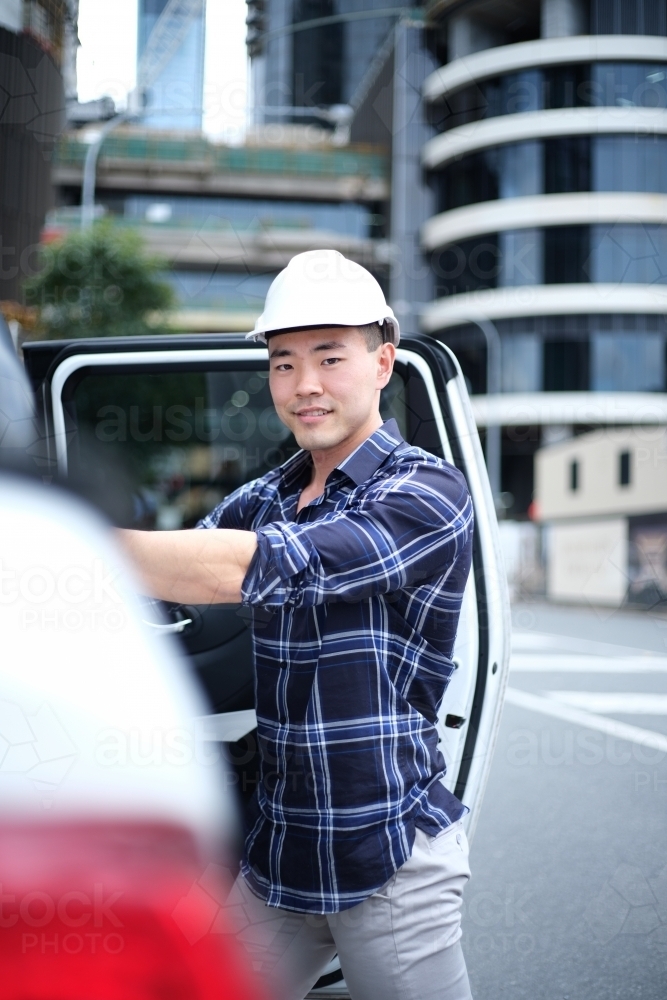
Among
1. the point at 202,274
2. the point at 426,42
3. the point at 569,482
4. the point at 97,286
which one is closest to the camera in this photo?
the point at 97,286

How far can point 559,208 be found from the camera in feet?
116

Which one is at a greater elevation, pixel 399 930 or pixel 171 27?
pixel 171 27

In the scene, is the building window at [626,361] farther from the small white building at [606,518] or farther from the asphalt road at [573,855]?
the asphalt road at [573,855]

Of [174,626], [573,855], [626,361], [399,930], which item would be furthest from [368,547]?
[626,361]

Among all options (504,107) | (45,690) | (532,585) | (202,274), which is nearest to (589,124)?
(504,107)

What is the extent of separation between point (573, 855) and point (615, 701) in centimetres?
377

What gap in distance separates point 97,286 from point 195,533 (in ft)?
63.4

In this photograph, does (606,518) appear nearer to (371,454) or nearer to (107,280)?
(107,280)

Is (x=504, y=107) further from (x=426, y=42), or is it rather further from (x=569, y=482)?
(x=569, y=482)

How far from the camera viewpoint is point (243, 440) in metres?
3.29

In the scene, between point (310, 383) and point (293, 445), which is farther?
point (293, 445)

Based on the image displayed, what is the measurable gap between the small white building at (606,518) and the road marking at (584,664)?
8.18m

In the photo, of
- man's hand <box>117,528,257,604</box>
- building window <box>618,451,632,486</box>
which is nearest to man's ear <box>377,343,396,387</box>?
man's hand <box>117,528,257,604</box>

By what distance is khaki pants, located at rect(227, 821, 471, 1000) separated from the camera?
1366mm
